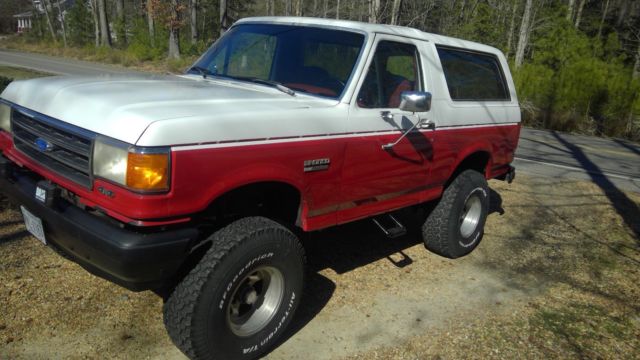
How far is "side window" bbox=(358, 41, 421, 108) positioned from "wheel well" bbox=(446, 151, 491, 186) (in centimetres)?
120

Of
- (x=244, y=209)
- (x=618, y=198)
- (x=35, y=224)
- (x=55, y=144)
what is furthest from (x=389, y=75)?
(x=618, y=198)

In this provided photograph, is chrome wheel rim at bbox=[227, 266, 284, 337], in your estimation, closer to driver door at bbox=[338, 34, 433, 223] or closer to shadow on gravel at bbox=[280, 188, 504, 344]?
shadow on gravel at bbox=[280, 188, 504, 344]

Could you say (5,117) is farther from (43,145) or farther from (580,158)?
(580,158)

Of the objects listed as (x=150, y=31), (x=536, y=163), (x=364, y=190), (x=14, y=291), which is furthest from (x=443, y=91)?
(x=150, y=31)

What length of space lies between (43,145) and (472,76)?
3746 millimetres

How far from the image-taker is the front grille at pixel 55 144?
Result: 8.89ft

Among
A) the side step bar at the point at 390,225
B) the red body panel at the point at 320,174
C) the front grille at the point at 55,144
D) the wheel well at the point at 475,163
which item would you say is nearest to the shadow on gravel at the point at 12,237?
the red body panel at the point at 320,174

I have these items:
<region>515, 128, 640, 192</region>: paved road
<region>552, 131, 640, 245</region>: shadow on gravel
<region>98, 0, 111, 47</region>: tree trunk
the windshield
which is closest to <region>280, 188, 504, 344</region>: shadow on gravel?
the windshield

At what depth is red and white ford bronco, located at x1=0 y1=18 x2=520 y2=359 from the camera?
8.42 ft

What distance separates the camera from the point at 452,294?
14.3ft

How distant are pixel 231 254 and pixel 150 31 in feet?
106

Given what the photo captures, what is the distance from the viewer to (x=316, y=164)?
3.22m

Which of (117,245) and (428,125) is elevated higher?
(428,125)

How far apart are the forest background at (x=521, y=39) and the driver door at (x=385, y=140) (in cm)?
1055
